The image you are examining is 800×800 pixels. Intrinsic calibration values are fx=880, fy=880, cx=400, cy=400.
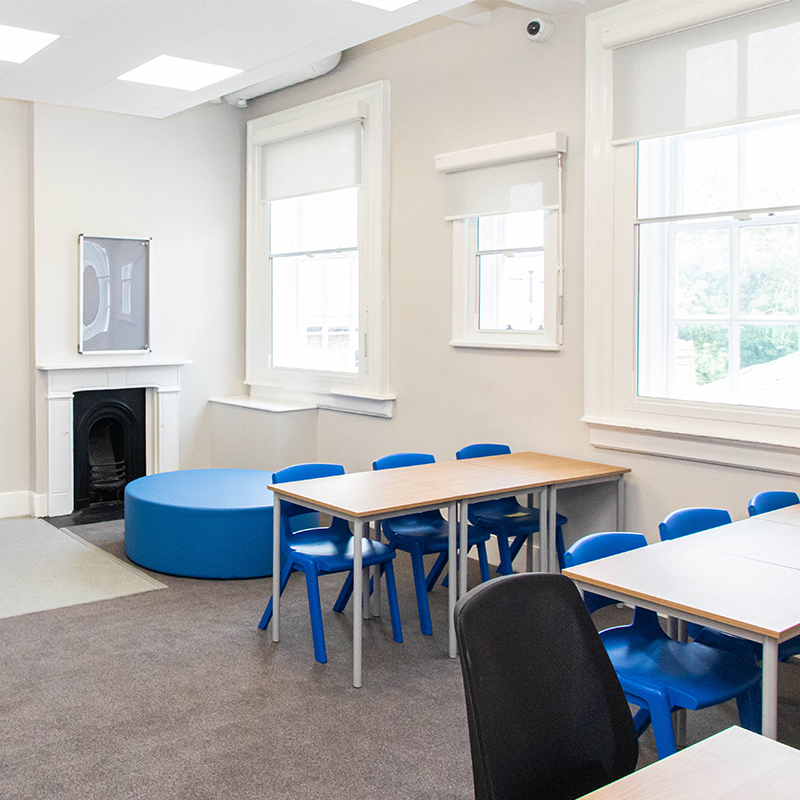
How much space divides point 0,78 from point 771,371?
501cm

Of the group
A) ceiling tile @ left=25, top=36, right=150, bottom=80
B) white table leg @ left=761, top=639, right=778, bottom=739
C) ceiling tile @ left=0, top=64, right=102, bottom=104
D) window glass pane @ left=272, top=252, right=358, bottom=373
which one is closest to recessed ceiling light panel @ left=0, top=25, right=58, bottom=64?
ceiling tile @ left=25, top=36, right=150, bottom=80

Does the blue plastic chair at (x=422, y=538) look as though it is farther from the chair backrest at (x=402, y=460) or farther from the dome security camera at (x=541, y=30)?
the dome security camera at (x=541, y=30)

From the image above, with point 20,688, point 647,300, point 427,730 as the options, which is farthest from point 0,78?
point 427,730

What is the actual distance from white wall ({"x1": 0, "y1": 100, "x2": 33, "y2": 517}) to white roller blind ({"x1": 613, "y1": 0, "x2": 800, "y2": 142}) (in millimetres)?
4512

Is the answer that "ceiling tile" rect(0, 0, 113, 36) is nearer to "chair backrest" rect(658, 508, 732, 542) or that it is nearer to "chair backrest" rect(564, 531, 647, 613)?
"chair backrest" rect(564, 531, 647, 613)

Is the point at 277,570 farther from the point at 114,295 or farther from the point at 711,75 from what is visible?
the point at 114,295

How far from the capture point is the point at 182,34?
4840 millimetres

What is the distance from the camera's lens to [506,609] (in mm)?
1814

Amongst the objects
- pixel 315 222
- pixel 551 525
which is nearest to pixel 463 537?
pixel 551 525

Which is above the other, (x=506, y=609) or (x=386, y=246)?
(x=386, y=246)

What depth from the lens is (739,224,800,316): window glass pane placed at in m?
4.34

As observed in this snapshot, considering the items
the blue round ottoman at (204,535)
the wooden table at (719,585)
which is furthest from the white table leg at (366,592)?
the wooden table at (719,585)

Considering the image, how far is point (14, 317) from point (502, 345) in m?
3.86

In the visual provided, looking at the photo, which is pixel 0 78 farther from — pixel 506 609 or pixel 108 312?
pixel 506 609
